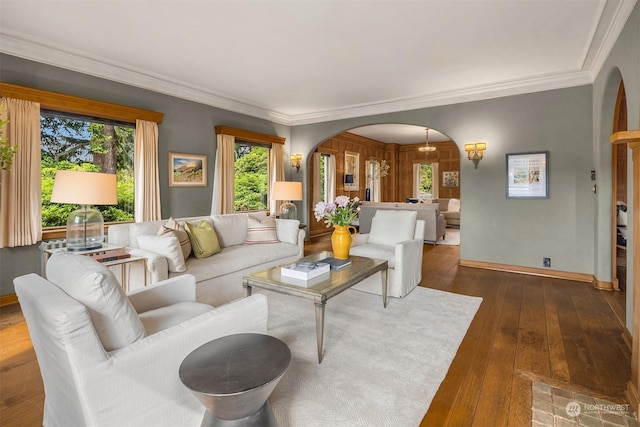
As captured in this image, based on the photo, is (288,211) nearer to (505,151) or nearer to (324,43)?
(324,43)

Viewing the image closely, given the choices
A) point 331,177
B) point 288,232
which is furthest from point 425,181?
point 288,232

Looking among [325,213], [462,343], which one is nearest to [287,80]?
[325,213]

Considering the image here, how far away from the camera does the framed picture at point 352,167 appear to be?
974 cm

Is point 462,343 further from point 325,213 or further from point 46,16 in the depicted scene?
point 46,16

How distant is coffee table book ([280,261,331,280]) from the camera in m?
2.66

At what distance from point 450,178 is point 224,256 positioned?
955 centimetres

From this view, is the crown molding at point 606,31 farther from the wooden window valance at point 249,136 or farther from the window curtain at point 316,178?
the window curtain at point 316,178

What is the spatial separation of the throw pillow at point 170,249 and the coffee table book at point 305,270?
3.31ft

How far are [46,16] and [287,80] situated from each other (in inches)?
105

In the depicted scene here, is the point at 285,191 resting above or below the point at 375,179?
below

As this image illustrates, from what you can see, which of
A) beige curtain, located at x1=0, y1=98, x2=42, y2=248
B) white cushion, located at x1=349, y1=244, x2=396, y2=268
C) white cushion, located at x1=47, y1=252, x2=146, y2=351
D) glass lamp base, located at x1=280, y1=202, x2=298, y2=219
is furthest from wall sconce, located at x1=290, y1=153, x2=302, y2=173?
white cushion, located at x1=47, y1=252, x2=146, y2=351

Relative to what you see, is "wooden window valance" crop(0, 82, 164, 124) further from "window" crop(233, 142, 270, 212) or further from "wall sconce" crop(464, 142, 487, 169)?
"wall sconce" crop(464, 142, 487, 169)

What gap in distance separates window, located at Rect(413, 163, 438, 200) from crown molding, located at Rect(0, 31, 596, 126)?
620cm

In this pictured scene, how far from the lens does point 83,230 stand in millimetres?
3127
